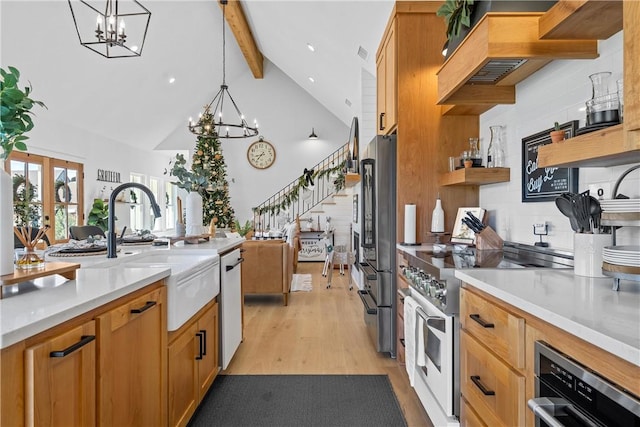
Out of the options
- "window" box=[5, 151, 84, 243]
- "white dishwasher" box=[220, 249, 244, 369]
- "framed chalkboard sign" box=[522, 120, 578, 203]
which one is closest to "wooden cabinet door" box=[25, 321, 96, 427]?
"white dishwasher" box=[220, 249, 244, 369]

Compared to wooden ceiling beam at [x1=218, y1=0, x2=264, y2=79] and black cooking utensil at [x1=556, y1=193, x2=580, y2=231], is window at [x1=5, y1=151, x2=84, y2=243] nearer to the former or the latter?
wooden ceiling beam at [x1=218, y1=0, x2=264, y2=79]

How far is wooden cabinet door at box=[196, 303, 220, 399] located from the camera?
84.6 inches

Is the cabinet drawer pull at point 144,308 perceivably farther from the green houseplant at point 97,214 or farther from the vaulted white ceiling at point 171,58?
the green houseplant at point 97,214

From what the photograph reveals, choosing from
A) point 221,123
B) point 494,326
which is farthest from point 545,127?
point 221,123

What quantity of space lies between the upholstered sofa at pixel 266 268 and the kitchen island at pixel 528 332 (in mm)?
3397

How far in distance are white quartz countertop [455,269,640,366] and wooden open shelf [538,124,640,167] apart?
0.43 meters

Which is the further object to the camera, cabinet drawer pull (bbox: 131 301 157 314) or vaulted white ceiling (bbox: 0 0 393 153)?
vaulted white ceiling (bbox: 0 0 393 153)

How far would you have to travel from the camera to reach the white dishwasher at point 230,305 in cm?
264

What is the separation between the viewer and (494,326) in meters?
1.33

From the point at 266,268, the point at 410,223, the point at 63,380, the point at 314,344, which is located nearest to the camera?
the point at 63,380

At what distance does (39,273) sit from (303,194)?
8.34m

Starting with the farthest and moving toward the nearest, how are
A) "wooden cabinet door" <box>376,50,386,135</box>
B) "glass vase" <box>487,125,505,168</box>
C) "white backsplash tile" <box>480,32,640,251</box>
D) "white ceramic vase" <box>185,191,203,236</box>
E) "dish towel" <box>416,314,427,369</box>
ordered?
"wooden cabinet door" <box>376,50,386,135</box>, "white ceramic vase" <box>185,191,203,236</box>, "glass vase" <box>487,125,505,168</box>, "dish towel" <box>416,314,427,369</box>, "white backsplash tile" <box>480,32,640,251</box>

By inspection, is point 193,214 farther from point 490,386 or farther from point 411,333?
point 490,386

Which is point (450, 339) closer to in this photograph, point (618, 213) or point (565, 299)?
point (565, 299)
